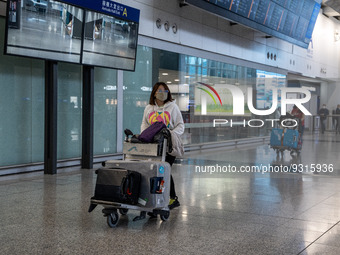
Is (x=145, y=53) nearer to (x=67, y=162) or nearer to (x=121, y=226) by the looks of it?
(x=67, y=162)

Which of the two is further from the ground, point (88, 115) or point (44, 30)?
point (44, 30)

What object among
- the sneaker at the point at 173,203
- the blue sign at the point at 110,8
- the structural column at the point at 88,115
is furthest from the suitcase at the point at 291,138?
the sneaker at the point at 173,203

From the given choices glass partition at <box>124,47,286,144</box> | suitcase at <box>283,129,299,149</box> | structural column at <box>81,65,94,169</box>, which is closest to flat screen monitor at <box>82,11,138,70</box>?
structural column at <box>81,65,94,169</box>

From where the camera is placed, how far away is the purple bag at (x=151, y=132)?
5395mm

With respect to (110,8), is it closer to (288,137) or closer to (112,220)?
(288,137)

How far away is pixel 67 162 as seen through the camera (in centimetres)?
1016

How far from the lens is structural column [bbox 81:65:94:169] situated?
10414 mm

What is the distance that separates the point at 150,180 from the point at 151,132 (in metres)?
0.57

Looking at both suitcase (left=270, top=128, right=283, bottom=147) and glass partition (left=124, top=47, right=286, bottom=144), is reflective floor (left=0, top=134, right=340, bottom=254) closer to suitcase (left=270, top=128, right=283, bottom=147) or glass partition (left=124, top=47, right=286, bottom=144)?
suitcase (left=270, top=128, right=283, bottom=147)

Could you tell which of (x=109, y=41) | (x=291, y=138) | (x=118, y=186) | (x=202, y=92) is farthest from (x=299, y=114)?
(x=118, y=186)

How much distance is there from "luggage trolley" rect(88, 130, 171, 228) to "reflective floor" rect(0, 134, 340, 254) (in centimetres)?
18

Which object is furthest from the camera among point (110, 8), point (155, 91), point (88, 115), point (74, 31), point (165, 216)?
point (88, 115)

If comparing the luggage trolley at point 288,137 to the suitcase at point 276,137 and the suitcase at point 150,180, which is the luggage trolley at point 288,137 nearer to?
the suitcase at point 276,137

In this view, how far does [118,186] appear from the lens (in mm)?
5094
